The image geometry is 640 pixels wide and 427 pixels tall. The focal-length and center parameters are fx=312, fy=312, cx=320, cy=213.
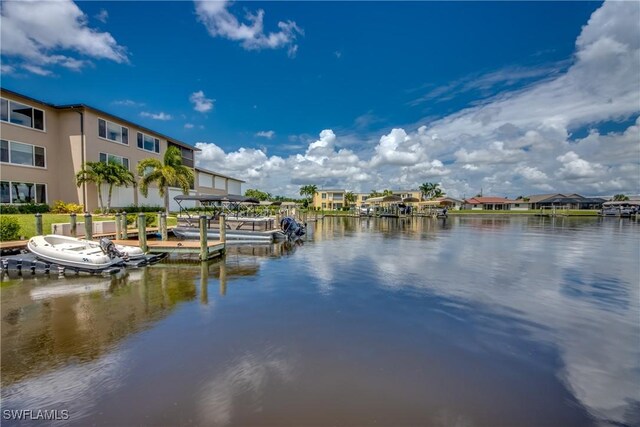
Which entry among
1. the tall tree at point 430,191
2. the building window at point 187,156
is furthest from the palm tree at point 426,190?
the building window at point 187,156

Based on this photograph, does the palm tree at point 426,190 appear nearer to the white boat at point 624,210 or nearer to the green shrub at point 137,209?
the white boat at point 624,210

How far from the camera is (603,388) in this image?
4.97m

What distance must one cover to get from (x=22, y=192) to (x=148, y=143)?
13076mm

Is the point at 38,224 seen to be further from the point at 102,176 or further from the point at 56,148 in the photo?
the point at 56,148

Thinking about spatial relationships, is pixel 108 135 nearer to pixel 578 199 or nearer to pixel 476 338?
pixel 476 338

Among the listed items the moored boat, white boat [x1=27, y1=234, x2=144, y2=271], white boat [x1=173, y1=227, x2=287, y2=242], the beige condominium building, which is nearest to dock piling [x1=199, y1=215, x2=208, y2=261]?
white boat [x1=27, y1=234, x2=144, y2=271]

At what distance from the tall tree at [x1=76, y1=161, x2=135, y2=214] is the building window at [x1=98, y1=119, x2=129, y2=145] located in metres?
3.80

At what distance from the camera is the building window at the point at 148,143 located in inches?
1233

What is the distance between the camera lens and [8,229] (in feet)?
47.4

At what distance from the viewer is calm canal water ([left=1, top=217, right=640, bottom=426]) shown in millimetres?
4375

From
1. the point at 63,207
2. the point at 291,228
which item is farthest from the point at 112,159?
the point at 291,228

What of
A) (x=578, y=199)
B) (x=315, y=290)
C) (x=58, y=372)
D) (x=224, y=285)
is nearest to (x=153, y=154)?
(x=224, y=285)

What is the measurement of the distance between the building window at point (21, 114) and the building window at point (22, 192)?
4098mm

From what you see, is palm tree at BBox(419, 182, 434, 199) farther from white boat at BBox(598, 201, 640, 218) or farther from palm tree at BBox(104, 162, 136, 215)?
palm tree at BBox(104, 162, 136, 215)
